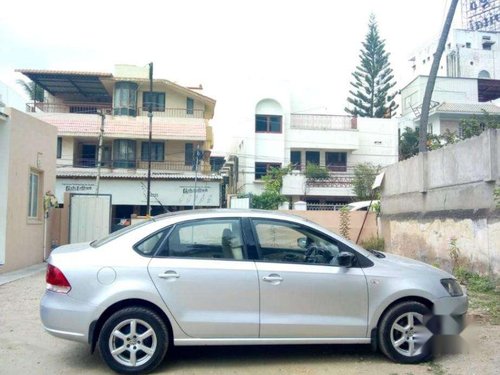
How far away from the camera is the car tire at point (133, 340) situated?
461 cm

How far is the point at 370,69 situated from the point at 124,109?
22462mm

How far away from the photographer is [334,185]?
114 feet

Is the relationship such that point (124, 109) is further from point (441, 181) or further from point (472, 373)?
point (472, 373)

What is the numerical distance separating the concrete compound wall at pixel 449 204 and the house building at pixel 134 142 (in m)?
18.0

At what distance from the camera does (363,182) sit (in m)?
33.9

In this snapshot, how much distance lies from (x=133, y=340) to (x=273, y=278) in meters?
1.44

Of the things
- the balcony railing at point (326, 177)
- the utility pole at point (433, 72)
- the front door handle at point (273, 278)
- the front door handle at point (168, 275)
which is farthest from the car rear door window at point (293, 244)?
the balcony railing at point (326, 177)

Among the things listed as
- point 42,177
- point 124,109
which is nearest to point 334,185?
point 124,109

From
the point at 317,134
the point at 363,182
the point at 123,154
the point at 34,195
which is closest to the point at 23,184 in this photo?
the point at 34,195

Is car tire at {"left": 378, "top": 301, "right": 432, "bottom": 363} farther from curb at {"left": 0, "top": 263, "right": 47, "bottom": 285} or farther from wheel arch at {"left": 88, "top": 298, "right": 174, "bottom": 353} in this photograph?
curb at {"left": 0, "top": 263, "right": 47, "bottom": 285}

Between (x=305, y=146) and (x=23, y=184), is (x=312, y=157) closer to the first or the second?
(x=305, y=146)

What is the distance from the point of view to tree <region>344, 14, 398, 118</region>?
1719 inches

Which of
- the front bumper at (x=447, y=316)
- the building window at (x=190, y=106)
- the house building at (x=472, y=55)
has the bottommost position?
the front bumper at (x=447, y=316)

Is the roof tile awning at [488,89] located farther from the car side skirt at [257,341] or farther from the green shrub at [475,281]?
the car side skirt at [257,341]
